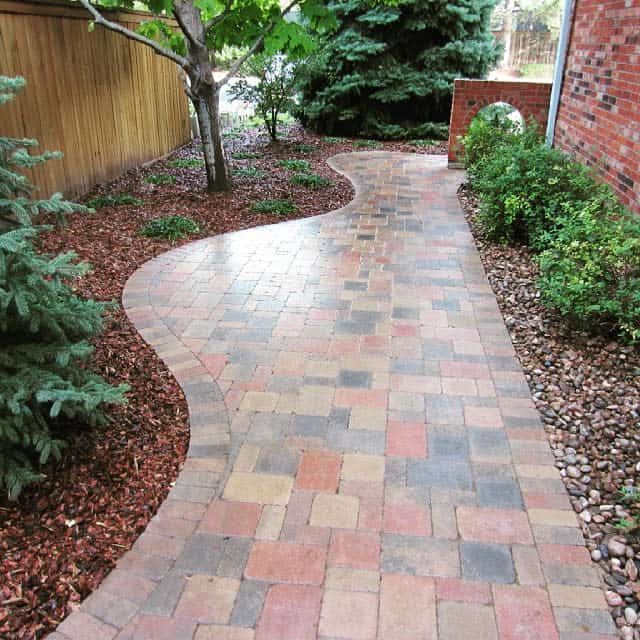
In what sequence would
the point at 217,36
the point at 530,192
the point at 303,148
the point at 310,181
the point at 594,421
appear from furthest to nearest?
the point at 303,148 < the point at 310,181 < the point at 217,36 < the point at 530,192 < the point at 594,421

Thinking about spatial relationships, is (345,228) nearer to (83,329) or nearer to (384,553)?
(83,329)

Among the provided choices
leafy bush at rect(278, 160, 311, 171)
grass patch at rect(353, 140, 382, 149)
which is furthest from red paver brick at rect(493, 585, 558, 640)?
grass patch at rect(353, 140, 382, 149)

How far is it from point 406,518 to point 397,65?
11357 mm

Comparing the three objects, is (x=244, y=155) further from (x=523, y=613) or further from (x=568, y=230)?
(x=523, y=613)

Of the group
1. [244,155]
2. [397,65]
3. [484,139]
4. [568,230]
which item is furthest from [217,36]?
[397,65]

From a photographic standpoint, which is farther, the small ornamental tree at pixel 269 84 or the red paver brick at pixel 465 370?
the small ornamental tree at pixel 269 84

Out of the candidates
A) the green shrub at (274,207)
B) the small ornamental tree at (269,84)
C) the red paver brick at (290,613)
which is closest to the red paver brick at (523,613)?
the red paver brick at (290,613)

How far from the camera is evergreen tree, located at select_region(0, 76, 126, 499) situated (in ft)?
7.49

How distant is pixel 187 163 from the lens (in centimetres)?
890

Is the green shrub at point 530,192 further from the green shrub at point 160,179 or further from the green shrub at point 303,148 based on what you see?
the green shrub at point 303,148

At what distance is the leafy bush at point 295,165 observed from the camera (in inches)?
355

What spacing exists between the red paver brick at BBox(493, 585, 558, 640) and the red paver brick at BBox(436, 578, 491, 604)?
0.12ft

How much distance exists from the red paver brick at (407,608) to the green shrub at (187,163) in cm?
761

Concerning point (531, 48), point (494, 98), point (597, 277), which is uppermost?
point (531, 48)
